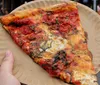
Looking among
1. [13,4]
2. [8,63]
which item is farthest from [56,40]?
[13,4]

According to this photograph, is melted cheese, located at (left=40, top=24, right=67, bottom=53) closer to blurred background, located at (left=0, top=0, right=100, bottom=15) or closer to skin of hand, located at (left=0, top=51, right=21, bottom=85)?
skin of hand, located at (left=0, top=51, right=21, bottom=85)

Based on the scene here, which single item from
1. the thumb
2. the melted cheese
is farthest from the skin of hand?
the melted cheese

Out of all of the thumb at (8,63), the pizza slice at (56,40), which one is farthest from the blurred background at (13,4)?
the thumb at (8,63)

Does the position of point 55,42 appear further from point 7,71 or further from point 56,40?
point 7,71

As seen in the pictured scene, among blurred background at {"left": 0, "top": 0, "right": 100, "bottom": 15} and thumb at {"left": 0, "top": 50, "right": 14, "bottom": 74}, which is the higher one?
thumb at {"left": 0, "top": 50, "right": 14, "bottom": 74}

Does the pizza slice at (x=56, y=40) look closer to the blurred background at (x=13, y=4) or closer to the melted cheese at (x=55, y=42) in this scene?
the melted cheese at (x=55, y=42)

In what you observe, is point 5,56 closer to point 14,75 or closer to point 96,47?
point 14,75
